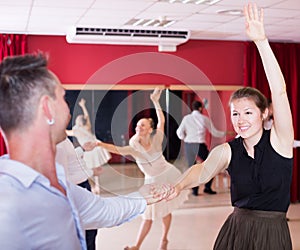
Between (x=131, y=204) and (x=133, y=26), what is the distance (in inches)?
151

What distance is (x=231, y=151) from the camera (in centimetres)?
219

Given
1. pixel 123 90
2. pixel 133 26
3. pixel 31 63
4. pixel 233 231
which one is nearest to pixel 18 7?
pixel 133 26

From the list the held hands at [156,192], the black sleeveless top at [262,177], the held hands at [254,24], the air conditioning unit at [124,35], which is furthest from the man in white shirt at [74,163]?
the air conditioning unit at [124,35]

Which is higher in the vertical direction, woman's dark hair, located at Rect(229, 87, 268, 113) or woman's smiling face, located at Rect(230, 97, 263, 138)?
woman's dark hair, located at Rect(229, 87, 268, 113)

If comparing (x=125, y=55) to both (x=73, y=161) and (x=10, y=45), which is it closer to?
(x=10, y=45)

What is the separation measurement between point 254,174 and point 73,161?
51.0 inches

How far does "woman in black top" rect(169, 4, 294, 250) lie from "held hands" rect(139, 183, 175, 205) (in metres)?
0.05

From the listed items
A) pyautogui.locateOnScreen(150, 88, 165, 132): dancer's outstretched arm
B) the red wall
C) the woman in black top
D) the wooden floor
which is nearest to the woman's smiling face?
the woman in black top

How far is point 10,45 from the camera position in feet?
18.4

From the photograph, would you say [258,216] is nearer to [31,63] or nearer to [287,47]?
[31,63]

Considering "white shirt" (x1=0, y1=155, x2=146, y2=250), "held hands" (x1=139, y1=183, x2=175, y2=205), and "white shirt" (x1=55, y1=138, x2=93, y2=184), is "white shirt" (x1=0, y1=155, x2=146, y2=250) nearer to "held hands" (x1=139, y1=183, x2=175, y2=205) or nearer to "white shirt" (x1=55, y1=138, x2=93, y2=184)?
"held hands" (x1=139, y1=183, x2=175, y2=205)

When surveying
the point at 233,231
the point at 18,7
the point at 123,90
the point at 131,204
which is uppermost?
the point at 18,7

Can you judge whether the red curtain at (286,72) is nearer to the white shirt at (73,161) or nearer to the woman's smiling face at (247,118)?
the white shirt at (73,161)

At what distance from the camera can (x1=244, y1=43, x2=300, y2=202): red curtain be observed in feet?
21.3
